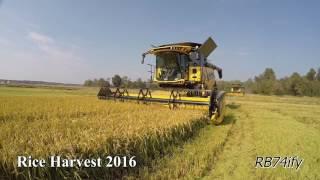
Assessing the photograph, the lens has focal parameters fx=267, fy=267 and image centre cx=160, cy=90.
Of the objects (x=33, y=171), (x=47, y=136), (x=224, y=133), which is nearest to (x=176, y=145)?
(x=224, y=133)

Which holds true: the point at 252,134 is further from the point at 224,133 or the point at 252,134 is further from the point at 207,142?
the point at 207,142

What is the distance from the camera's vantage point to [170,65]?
11.9 meters

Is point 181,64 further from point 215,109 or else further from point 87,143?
point 87,143

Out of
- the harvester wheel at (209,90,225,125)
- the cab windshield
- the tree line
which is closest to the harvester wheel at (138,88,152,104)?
the cab windshield

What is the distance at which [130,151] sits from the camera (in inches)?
181

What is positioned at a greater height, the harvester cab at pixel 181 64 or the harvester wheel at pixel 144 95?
the harvester cab at pixel 181 64

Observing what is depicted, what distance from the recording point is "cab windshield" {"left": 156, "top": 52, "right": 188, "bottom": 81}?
11.6m

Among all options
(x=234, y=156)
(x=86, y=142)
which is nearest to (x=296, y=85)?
(x=234, y=156)

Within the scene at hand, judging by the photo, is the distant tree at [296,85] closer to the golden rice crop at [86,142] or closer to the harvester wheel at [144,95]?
the harvester wheel at [144,95]

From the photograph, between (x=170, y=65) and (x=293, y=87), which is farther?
(x=293, y=87)

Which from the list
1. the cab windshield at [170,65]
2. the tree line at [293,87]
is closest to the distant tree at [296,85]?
the tree line at [293,87]

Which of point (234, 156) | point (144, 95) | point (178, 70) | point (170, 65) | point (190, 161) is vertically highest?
point (170, 65)

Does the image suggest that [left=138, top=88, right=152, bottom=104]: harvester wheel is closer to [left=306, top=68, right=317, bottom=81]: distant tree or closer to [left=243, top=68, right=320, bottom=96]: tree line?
[left=243, top=68, right=320, bottom=96]: tree line

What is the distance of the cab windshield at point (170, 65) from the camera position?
1159cm
